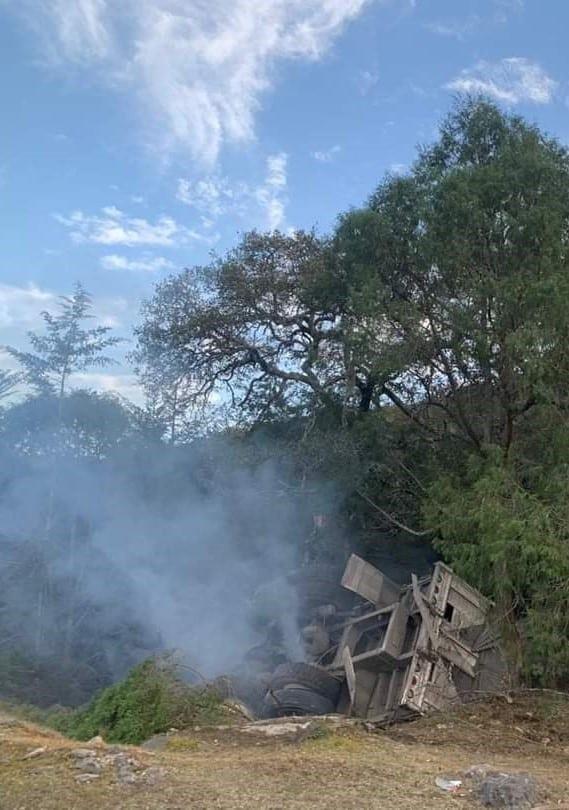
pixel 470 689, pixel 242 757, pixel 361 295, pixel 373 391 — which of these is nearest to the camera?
pixel 242 757

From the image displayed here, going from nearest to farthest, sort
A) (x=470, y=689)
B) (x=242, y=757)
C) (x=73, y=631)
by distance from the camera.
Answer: (x=242, y=757), (x=470, y=689), (x=73, y=631)

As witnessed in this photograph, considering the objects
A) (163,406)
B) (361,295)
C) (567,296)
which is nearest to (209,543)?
(163,406)

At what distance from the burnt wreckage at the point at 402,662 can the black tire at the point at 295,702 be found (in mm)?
11

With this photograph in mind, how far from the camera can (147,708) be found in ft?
27.2

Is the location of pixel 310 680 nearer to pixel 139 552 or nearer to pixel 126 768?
pixel 126 768

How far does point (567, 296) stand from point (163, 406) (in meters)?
8.23

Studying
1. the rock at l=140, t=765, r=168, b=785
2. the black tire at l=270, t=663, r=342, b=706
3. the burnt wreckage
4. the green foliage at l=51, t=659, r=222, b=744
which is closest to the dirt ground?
the rock at l=140, t=765, r=168, b=785

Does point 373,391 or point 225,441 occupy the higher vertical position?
point 373,391

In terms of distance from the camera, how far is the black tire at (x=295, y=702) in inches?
347

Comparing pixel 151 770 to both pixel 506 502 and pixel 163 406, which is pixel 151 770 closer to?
pixel 506 502

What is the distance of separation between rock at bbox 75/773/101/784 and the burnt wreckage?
Result: 3802mm

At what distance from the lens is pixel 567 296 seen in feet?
33.6

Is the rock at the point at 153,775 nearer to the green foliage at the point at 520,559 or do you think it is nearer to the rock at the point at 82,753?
the rock at the point at 82,753

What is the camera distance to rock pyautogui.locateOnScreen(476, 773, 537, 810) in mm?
4992
